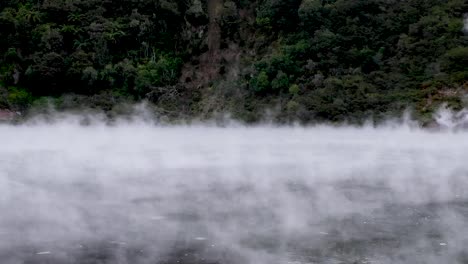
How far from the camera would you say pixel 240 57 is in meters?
50.6

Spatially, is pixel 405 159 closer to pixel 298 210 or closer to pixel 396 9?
pixel 298 210

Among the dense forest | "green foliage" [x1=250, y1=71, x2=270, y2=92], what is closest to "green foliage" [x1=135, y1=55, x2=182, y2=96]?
the dense forest

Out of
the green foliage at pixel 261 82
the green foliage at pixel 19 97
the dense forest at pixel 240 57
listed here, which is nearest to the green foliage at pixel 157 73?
the dense forest at pixel 240 57

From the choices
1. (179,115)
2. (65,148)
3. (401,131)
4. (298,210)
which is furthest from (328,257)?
(179,115)

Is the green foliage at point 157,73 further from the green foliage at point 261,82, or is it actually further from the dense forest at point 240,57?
the green foliage at point 261,82

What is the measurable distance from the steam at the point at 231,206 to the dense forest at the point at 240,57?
1776 cm

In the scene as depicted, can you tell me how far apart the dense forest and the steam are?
17765 mm

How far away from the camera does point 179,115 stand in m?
46.2

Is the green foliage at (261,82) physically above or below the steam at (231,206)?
below

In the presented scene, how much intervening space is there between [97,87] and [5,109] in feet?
23.0

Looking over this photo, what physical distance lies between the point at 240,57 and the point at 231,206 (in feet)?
Result: 126

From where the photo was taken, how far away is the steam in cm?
926

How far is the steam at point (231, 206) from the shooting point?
9258 mm

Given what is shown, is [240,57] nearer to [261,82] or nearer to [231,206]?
[261,82]
